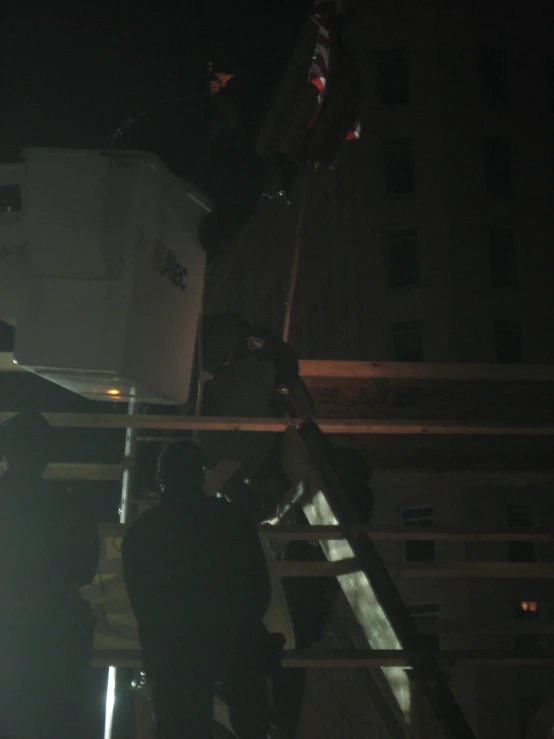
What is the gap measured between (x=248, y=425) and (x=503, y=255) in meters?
20.8

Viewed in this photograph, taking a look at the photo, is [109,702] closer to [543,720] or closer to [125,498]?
[125,498]

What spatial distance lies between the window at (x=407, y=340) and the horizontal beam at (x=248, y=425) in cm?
1832

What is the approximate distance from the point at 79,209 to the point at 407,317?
20377 millimetres

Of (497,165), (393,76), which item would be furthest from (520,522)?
(393,76)

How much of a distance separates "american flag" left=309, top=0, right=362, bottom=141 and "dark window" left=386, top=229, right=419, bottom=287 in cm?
1812

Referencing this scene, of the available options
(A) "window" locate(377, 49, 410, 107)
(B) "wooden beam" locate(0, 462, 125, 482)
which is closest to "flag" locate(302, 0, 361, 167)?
(B) "wooden beam" locate(0, 462, 125, 482)

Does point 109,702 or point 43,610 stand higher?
point 43,610

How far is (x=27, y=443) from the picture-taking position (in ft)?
9.96

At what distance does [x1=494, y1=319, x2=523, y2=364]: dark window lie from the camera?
72.9 feet

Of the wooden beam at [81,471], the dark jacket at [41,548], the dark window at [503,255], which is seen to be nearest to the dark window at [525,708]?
the dark window at [503,255]

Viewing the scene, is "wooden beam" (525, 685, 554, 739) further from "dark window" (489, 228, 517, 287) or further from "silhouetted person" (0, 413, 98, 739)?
"dark window" (489, 228, 517, 287)

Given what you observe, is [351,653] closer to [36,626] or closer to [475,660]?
[475,660]

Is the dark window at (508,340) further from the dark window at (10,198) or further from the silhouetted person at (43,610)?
the dark window at (10,198)

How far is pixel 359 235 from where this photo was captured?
75.9 ft
